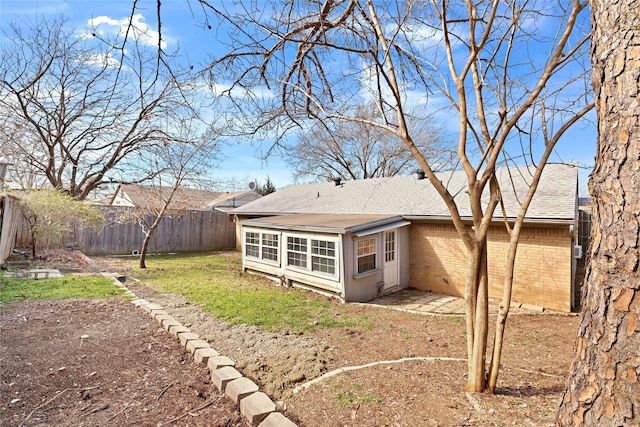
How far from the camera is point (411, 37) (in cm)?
441

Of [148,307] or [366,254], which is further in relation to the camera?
[366,254]

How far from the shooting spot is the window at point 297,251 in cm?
1000

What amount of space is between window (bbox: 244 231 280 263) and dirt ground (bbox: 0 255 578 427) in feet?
16.0

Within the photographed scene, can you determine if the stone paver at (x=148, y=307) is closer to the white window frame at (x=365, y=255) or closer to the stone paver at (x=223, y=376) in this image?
the stone paver at (x=223, y=376)

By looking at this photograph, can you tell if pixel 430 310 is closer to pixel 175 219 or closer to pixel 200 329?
pixel 200 329

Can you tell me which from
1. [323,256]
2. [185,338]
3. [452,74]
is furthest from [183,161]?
[452,74]

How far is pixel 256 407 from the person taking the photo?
10.5 ft

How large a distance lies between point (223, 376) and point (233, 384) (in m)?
0.23

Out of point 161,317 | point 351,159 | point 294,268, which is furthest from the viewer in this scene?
point 351,159

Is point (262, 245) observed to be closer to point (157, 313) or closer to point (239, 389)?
point (157, 313)

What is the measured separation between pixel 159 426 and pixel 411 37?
5170 mm

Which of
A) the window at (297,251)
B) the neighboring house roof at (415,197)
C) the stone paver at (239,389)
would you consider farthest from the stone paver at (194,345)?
the window at (297,251)

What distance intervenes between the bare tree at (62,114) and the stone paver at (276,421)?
1010 centimetres

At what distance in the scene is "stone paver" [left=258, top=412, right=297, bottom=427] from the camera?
9.68 ft
